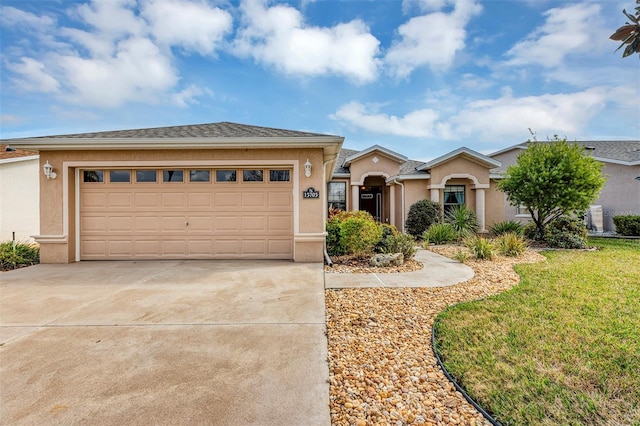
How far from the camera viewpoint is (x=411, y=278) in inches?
244

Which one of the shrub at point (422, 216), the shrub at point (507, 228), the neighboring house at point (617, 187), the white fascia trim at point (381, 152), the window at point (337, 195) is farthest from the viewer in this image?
the window at point (337, 195)

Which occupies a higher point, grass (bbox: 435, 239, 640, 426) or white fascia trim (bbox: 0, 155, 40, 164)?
white fascia trim (bbox: 0, 155, 40, 164)

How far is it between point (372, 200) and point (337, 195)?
283 centimetres

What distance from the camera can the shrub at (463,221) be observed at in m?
12.9

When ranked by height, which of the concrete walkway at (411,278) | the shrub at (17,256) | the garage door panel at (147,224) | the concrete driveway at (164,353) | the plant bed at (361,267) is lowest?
the concrete driveway at (164,353)

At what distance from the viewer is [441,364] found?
295 centimetres

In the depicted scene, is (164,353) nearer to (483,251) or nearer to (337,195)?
(483,251)

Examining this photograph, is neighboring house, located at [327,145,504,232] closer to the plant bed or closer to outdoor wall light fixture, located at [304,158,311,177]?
the plant bed

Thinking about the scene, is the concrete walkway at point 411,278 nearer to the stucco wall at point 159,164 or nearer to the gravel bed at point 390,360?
the gravel bed at point 390,360

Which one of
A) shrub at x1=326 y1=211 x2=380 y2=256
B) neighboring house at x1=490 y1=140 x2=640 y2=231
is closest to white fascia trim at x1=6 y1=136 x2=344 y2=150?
shrub at x1=326 y1=211 x2=380 y2=256

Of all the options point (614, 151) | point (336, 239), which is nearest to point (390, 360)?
point (336, 239)

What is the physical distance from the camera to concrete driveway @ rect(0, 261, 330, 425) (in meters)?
2.31

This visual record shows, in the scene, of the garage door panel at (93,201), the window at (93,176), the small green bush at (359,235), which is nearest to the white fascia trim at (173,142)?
the window at (93,176)

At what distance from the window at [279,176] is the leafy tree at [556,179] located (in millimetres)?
8947
